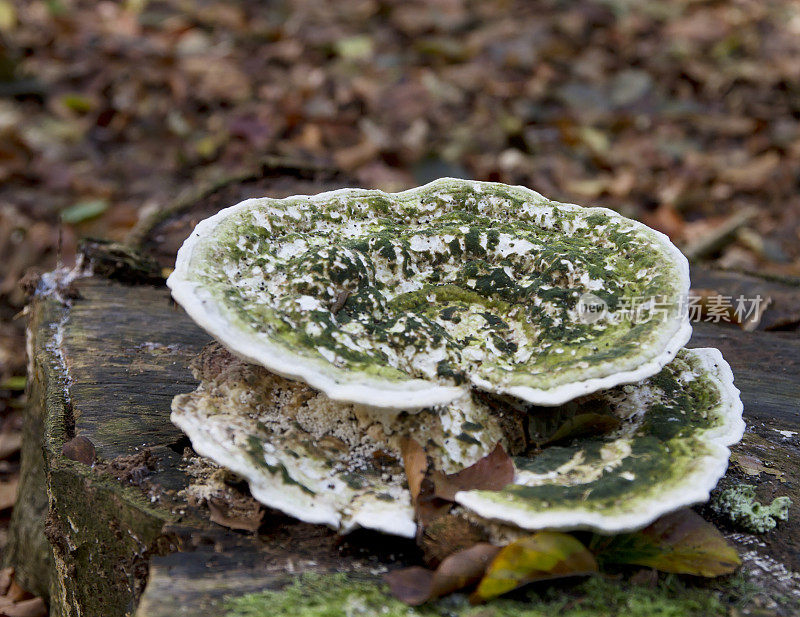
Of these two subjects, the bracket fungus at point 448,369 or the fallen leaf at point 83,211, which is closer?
the bracket fungus at point 448,369

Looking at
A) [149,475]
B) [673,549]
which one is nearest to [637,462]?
[673,549]

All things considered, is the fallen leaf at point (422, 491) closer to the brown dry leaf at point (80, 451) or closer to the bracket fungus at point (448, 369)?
the bracket fungus at point (448, 369)

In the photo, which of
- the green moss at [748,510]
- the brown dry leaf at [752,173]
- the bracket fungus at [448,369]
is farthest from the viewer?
the brown dry leaf at [752,173]

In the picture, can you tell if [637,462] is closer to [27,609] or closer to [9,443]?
[27,609]

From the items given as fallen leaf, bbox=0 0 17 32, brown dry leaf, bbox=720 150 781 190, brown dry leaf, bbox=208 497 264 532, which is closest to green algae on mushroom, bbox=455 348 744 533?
brown dry leaf, bbox=208 497 264 532

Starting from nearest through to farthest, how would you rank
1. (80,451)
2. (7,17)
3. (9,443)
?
(80,451) → (9,443) → (7,17)

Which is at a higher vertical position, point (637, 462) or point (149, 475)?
point (637, 462)

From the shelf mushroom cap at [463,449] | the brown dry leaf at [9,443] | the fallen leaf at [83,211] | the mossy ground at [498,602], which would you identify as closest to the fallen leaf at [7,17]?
the fallen leaf at [83,211]
